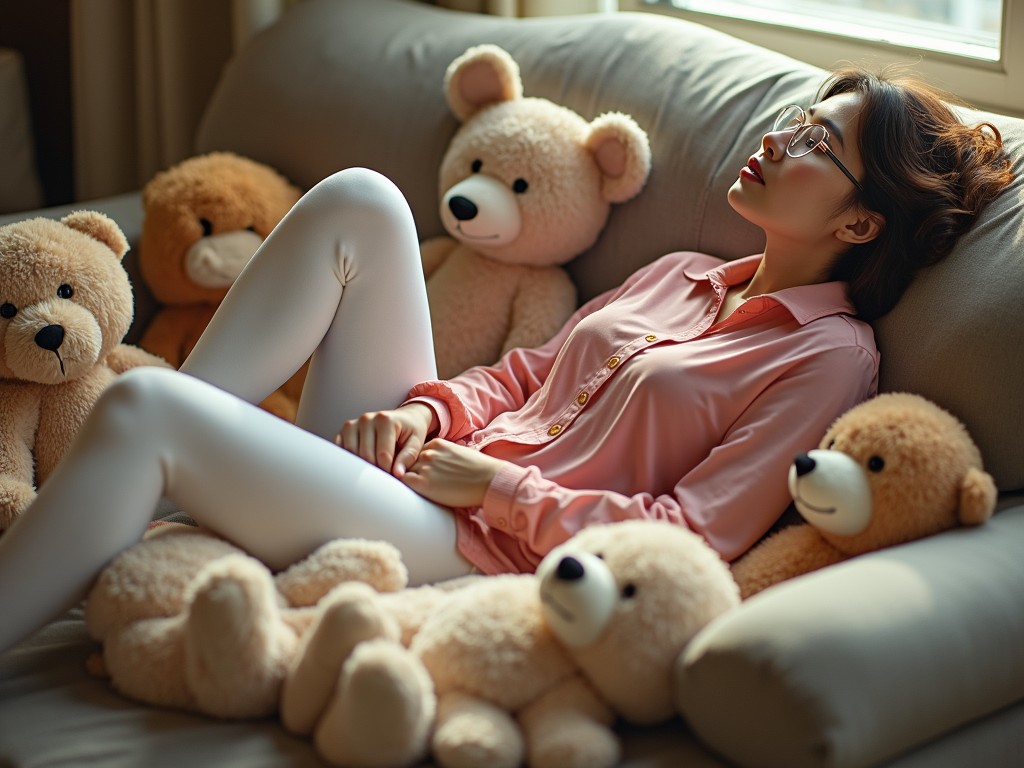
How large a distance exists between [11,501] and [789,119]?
3.78ft

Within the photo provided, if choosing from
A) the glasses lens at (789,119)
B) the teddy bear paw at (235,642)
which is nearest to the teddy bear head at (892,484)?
the glasses lens at (789,119)

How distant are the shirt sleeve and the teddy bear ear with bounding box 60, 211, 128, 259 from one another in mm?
725

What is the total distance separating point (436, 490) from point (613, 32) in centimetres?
91

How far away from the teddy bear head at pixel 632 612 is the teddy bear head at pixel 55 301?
2.65ft

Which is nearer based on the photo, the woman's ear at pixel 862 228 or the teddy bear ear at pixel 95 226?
Result: the woman's ear at pixel 862 228

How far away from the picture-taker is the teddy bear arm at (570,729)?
0.96 metres

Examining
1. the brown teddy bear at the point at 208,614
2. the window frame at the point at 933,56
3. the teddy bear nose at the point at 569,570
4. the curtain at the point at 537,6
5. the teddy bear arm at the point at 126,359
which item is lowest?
the teddy bear arm at the point at 126,359

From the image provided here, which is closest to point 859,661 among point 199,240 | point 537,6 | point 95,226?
point 95,226

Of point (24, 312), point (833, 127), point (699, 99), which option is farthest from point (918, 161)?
point (24, 312)

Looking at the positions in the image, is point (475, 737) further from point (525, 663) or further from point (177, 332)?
point (177, 332)

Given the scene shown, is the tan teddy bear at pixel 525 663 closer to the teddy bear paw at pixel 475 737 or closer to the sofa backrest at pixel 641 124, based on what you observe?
the teddy bear paw at pixel 475 737

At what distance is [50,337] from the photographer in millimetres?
1490

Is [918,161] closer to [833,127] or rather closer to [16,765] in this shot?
[833,127]

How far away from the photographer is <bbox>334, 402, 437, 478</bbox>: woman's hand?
4.47ft
